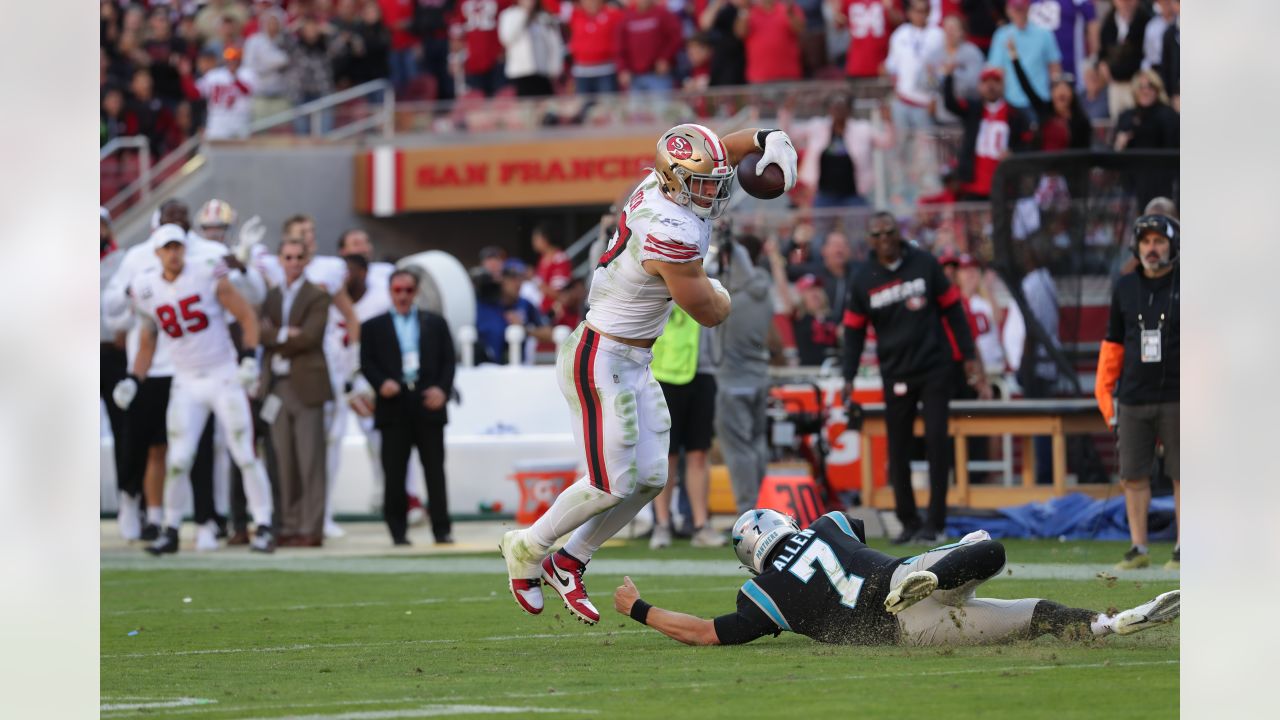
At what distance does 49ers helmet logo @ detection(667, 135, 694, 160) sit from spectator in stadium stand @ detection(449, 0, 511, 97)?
18338 millimetres

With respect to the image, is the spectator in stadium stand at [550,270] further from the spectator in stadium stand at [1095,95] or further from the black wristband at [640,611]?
the black wristband at [640,611]

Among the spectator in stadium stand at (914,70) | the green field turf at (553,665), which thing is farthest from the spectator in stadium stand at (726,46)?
the green field turf at (553,665)

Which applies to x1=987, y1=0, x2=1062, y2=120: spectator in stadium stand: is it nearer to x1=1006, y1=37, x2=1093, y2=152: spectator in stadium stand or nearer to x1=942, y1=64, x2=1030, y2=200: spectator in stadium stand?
x1=942, y1=64, x2=1030, y2=200: spectator in stadium stand

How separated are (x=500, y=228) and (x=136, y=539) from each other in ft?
48.7

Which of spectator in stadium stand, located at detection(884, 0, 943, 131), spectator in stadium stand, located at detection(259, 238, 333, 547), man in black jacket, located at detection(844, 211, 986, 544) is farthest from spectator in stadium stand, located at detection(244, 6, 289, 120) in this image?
man in black jacket, located at detection(844, 211, 986, 544)

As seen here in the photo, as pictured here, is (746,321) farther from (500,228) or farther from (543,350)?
(500,228)

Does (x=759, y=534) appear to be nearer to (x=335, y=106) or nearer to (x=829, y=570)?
(x=829, y=570)

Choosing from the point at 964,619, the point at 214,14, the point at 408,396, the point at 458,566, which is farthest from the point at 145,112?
the point at 964,619

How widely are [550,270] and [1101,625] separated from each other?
48.4 feet

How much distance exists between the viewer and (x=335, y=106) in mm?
26812

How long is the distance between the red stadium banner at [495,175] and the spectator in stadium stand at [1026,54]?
635 centimetres

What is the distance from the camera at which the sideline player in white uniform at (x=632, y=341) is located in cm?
763

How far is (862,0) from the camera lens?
2173 centimetres
